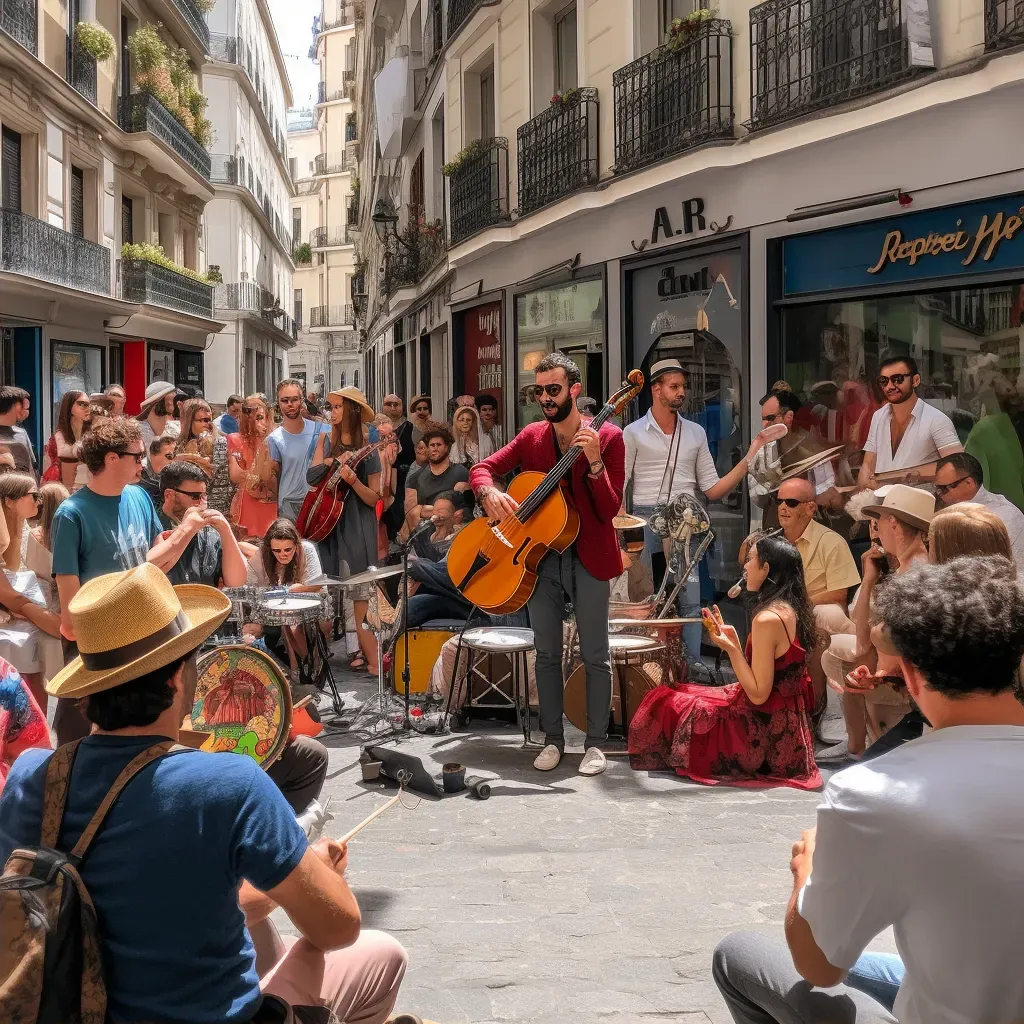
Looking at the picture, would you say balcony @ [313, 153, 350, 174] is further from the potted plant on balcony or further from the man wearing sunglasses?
the man wearing sunglasses

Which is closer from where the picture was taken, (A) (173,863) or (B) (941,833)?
(B) (941,833)

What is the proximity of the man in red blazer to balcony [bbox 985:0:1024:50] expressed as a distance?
3.70 metres

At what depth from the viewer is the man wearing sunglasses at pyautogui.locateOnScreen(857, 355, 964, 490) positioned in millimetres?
7828

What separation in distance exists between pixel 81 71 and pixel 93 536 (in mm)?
20071

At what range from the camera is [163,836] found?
2338 mm

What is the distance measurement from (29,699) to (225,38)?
41.0m

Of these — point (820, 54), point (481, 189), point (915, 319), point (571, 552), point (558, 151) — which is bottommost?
point (571, 552)

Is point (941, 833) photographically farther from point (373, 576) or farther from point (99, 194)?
point (99, 194)

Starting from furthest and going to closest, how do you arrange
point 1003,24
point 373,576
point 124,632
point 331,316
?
point 331,316, point 1003,24, point 373,576, point 124,632

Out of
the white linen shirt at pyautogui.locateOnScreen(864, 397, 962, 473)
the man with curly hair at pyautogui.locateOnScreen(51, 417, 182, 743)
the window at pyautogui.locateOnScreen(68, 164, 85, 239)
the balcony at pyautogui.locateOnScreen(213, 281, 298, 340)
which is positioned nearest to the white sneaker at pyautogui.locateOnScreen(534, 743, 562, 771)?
the man with curly hair at pyautogui.locateOnScreen(51, 417, 182, 743)

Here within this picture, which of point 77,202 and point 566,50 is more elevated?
point 77,202

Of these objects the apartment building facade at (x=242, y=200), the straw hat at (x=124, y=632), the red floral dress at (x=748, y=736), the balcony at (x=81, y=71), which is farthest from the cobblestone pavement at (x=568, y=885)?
the apartment building facade at (x=242, y=200)

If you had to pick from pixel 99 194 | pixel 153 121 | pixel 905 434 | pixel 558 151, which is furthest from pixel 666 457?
pixel 153 121

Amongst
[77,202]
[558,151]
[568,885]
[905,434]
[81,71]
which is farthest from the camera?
[77,202]
